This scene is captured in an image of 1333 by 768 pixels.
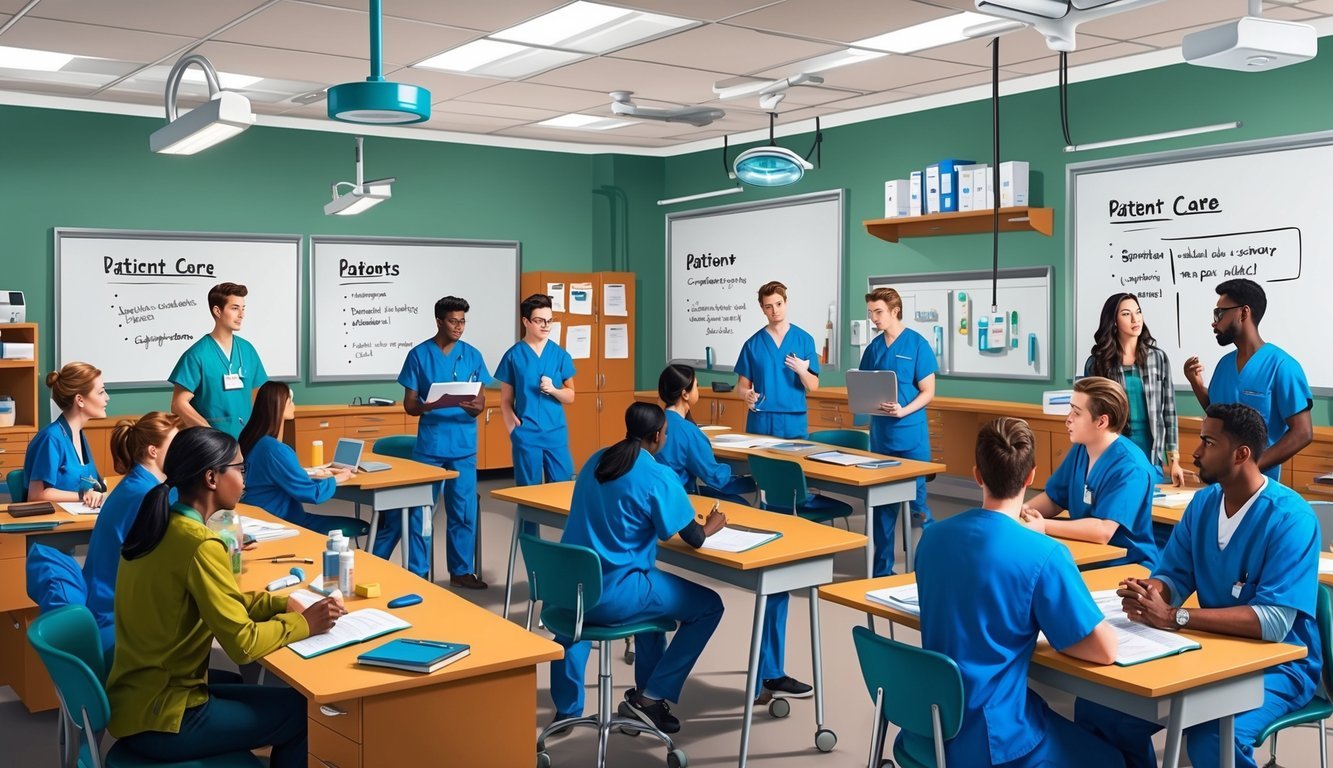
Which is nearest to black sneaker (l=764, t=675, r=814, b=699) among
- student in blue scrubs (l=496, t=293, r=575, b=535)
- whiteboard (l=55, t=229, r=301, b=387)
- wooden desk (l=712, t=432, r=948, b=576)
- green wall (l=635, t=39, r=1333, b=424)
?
wooden desk (l=712, t=432, r=948, b=576)

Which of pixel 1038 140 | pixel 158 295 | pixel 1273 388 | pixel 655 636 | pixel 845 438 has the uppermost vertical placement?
pixel 1038 140

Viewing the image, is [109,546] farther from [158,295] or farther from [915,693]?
[158,295]

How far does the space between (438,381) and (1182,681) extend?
14.6ft

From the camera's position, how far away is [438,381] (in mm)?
6227

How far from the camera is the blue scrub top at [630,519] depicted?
3688 millimetres

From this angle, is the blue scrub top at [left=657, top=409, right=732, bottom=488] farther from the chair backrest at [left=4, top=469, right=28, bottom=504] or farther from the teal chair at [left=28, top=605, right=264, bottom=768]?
the chair backrest at [left=4, top=469, right=28, bottom=504]

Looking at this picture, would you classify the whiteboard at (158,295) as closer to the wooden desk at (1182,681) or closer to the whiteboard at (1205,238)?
the whiteboard at (1205,238)

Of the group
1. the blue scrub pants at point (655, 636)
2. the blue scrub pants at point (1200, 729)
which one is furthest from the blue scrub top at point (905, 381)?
the blue scrub pants at point (1200, 729)

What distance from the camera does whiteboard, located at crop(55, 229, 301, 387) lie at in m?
8.27

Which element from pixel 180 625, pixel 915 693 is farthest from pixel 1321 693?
pixel 180 625

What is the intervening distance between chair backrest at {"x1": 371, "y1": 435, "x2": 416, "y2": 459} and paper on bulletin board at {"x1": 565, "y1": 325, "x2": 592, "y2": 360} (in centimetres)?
360

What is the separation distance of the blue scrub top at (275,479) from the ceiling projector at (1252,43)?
3529 millimetres

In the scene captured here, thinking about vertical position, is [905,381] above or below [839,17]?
below

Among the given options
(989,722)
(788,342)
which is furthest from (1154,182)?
(989,722)
